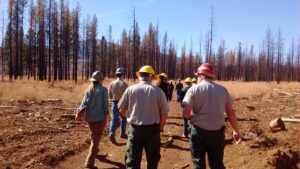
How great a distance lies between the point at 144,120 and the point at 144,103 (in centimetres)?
28

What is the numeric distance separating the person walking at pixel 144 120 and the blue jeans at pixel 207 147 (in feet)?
2.41

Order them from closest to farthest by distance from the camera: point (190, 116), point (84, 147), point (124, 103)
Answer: point (190, 116) → point (124, 103) → point (84, 147)

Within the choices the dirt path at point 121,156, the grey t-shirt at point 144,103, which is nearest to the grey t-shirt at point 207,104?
the grey t-shirt at point 144,103

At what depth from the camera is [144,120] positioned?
660cm

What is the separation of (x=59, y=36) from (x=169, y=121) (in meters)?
47.3

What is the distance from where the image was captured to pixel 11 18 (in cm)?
5662

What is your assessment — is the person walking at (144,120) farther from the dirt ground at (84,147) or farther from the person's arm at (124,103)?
the dirt ground at (84,147)

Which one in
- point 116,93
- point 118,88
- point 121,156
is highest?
point 118,88

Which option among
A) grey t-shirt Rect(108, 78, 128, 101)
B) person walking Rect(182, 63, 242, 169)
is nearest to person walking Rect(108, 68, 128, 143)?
grey t-shirt Rect(108, 78, 128, 101)

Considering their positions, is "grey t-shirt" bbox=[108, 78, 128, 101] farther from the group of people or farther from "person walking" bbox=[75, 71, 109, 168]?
the group of people

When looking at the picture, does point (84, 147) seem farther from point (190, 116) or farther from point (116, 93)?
point (190, 116)

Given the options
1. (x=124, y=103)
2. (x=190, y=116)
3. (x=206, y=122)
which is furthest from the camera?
(x=124, y=103)

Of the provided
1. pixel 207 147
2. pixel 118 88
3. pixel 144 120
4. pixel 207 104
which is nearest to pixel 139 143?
Result: pixel 144 120

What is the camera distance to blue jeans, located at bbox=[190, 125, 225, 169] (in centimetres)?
619
